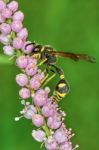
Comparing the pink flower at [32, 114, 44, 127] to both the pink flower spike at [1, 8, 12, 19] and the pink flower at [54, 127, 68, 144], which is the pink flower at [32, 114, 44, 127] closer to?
the pink flower at [54, 127, 68, 144]

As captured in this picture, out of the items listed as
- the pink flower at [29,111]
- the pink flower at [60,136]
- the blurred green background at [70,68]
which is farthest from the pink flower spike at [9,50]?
the blurred green background at [70,68]

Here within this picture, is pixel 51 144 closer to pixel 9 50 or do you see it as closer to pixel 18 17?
pixel 9 50

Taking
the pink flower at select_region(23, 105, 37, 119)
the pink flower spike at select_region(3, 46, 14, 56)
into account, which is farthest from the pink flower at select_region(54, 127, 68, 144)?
the pink flower spike at select_region(3, 46, 14, 56)

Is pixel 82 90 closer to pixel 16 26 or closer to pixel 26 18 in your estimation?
pixel 26 18

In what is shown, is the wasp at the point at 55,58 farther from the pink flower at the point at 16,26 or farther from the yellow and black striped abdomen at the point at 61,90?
the pink flower at the point at 16,26

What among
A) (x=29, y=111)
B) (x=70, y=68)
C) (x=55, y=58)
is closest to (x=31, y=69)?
(x=29, y=111)
